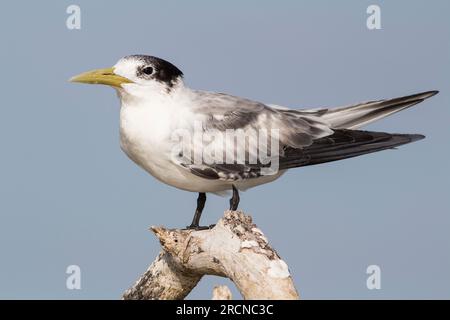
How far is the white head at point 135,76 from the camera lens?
12042mm

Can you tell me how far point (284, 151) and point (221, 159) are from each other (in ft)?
2.54

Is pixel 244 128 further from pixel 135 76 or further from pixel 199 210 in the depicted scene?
pixel 135 76

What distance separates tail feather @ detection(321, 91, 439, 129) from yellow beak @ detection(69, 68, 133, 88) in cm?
260

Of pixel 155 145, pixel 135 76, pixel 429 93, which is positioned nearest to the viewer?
pixel 155 145

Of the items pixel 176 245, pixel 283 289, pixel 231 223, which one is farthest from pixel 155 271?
pixel 283 289

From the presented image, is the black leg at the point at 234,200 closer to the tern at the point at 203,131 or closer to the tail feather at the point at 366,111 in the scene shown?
the tern at the point at 203,131

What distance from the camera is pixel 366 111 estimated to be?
519 inches

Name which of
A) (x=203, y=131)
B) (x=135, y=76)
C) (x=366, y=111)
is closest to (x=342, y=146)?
(x=366, y=111)

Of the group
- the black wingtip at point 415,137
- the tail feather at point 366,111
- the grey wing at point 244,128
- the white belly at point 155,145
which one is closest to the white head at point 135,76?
the white belly at point 155,145

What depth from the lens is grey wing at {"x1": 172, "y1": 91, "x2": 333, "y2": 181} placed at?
12.2m

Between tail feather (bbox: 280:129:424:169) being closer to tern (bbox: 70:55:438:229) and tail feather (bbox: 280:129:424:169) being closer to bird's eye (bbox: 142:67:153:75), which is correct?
tern (bbox: 70:55:438:229)

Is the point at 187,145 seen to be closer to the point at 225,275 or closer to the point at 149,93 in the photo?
the point at 149,93

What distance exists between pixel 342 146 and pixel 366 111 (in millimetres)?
701
